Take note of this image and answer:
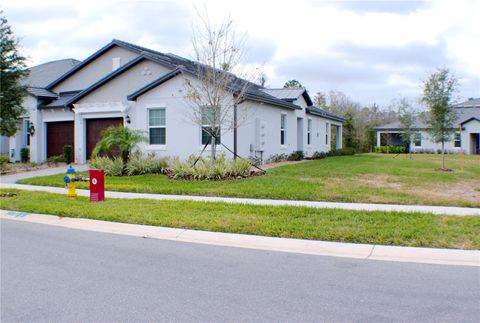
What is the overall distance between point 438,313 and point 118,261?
4.47m

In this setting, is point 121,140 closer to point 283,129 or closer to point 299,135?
point 283,129

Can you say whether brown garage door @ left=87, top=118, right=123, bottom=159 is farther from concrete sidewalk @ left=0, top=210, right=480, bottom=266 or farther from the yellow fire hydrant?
concrete sidewalk @ left=0, top=210, right=480, bottom=266

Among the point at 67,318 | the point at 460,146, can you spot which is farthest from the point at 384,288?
the point at 460,146

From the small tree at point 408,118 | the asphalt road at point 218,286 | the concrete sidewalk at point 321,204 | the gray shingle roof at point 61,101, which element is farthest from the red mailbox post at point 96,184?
the small tree at point 408,118

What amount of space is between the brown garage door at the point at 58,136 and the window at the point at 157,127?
21.5 feet

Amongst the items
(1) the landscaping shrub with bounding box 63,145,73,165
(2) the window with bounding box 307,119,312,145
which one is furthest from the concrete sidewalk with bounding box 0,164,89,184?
(2) the window with bounding box 307,119,312,145

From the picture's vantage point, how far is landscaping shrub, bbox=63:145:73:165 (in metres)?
22.9

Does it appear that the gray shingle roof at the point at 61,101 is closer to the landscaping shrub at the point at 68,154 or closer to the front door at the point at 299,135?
the landscaping shrub at the point at 68,154

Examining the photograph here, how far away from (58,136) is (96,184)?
14647 millimetres

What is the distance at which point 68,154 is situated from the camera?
22969mm

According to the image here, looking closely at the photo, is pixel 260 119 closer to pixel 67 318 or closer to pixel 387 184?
pixel 387 184

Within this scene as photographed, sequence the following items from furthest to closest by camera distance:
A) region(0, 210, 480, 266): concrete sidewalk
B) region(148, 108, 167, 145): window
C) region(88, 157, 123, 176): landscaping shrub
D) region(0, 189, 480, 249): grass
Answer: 1. region(148, 108, 167, 145): window
2. region(88, 157, 123, 176): landscaping shrub
3. region(0, 189, 480, 249): grass
4. region(0, 210, 480, 266): concrete sidewalk

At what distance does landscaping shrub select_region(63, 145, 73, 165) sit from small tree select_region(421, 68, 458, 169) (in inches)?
705

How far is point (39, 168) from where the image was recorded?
69.7 ft
